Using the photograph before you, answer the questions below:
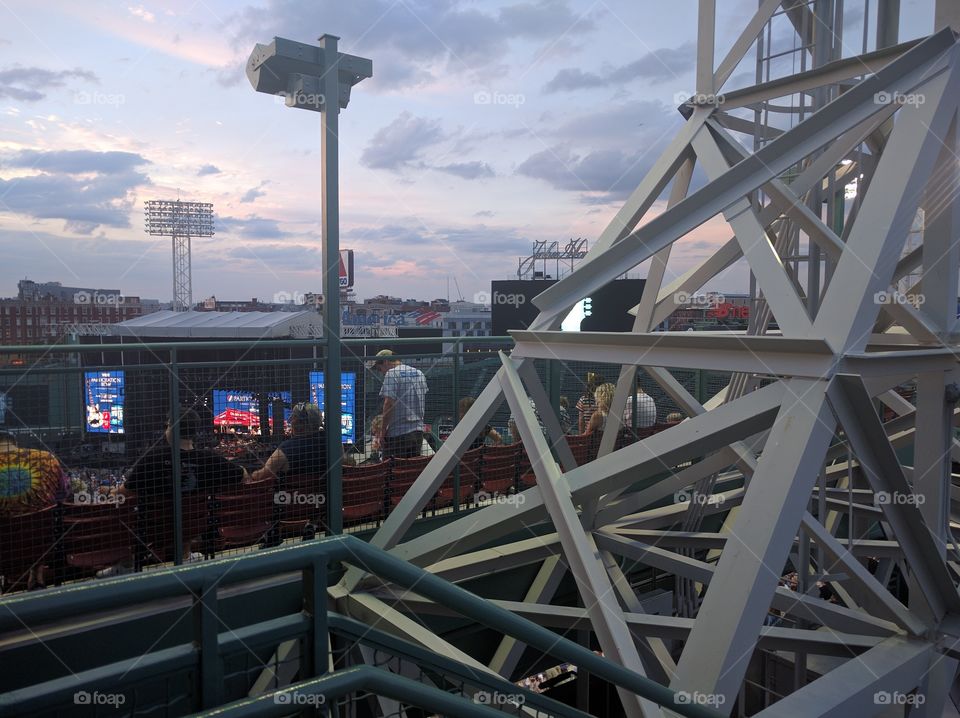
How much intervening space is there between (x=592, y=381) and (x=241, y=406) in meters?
4.72

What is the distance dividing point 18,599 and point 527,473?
6.66 meters

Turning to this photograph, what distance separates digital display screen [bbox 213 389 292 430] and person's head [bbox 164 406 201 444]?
18 cm

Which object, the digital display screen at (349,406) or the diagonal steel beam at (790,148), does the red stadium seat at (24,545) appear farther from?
the diagonal steel beam at (790,148)

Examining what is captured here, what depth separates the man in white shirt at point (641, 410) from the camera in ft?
30.4

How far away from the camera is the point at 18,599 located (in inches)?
66.2

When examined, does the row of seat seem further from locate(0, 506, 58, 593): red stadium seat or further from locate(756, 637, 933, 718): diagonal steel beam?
locate(756, 637, 933, 718): diagonal steel beam

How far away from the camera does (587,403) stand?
9070 millimetres

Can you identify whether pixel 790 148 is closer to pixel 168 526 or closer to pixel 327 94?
pixel 327 94

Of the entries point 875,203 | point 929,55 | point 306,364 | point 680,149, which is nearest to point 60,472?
point 306,364

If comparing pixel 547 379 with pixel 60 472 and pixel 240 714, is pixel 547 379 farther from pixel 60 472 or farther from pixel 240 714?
pixel 240 714

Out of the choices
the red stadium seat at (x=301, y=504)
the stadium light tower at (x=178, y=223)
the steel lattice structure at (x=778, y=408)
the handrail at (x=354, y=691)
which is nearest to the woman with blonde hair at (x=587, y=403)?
the steel lattice structure at (x=778, y=408)

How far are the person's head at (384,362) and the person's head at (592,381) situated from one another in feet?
9.96

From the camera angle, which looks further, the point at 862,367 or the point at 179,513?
the point at 179,513

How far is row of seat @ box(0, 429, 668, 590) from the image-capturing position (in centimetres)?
485
